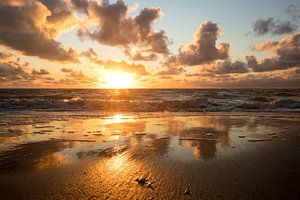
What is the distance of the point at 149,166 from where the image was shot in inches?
205

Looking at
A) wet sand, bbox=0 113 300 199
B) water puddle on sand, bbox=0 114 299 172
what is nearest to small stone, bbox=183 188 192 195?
wet sand, bbox=0 113 300 199

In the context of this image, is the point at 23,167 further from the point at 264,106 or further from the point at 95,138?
the point at 264,106

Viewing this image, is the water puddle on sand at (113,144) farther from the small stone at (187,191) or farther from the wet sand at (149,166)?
the small stone at (187,191)

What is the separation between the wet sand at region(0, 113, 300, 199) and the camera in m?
3.86

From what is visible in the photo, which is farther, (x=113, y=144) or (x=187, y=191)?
(x=113, y=144)

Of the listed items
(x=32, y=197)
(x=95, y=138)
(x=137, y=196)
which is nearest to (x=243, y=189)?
(x=137, y=196)

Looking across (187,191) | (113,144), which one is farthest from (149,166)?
(113,144)

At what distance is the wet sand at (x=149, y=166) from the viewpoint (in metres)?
3.86

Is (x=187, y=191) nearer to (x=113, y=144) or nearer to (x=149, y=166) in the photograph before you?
(x=149, y=166)

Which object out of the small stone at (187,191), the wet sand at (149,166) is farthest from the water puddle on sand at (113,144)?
the small stone at (187,191)

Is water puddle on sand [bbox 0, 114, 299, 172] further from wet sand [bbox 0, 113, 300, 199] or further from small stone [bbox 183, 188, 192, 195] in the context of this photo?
small stone [bbox 183, 188, 192, 195]

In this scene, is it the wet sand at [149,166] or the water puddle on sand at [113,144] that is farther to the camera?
the water puddle on sand at [113,144]

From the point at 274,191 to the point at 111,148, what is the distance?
4136 mm

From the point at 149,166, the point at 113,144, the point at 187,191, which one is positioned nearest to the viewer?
the point at 187,191
